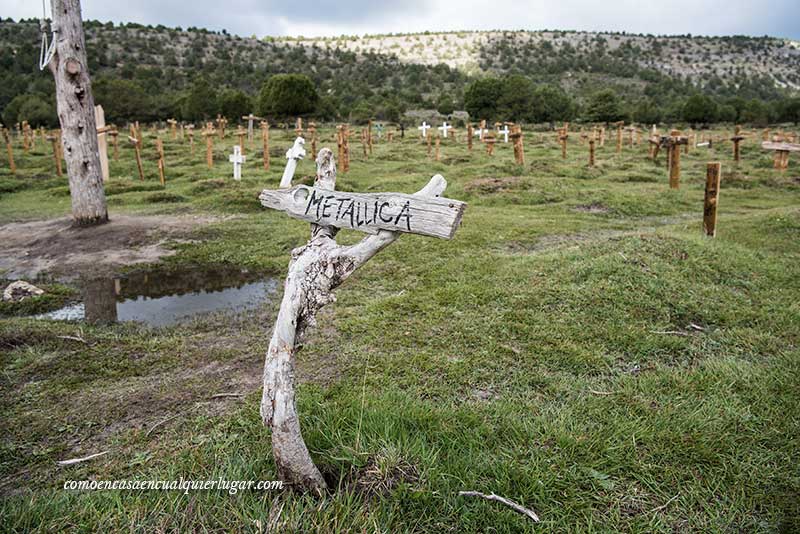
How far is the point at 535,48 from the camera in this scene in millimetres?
100500

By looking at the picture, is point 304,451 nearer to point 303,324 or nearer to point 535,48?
point 303,324


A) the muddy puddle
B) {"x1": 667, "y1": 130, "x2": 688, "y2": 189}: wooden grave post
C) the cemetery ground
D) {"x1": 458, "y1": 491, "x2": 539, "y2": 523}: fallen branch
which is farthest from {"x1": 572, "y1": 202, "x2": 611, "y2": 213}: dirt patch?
{"x1": 458, "y1": 491, "x2": 539, "y2": 523}: fallen branch

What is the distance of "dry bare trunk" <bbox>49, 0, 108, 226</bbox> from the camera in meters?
9.20

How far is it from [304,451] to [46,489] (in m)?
1.45

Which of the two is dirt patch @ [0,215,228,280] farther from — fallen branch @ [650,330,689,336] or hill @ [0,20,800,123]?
hill @ [0,20,800,123]

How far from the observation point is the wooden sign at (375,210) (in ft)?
8.16

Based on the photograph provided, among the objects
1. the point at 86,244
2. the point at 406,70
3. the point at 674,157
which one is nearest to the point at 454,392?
the point at 86,244

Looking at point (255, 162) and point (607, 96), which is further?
point (607, 96)

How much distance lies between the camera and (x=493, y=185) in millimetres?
13852

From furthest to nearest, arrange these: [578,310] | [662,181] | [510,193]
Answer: [662,181], [510,193], [578,310]

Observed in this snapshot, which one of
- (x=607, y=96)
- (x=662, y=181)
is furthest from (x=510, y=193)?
(x=607, y=96)

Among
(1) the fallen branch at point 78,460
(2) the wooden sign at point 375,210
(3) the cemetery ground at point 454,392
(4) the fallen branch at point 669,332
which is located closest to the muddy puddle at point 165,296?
(3) the cemetery ground at point 454,392

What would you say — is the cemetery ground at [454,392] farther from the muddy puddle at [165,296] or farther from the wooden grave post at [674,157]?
the wooden grave post at [674,157]

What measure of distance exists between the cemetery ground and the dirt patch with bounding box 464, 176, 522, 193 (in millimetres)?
5028
